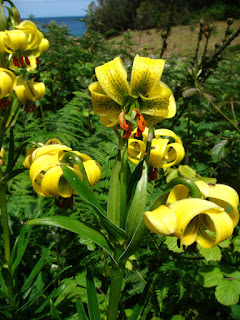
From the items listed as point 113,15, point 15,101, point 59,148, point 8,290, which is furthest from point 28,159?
point 113,15

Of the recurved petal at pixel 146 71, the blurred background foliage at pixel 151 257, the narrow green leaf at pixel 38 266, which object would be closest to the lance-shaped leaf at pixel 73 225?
the blurred background foliage at pixel 151 257

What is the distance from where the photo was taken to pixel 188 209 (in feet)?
2.04

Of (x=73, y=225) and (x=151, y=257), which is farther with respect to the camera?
(x=151, y=257)

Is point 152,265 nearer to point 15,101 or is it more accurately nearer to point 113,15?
point 15,101

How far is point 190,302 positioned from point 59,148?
1.23 meters

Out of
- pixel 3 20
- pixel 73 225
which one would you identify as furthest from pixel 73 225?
pixel 3 20

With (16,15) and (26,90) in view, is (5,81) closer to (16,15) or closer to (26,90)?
(26,90)

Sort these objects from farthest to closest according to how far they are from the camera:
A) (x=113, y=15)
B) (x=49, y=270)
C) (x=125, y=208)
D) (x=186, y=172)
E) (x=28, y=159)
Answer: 1. (x=113, y=15)
2. (x=49, y=270)
3. (x=28, y=159)
4. (x=125, y=208)
5. (x=186, y=172)

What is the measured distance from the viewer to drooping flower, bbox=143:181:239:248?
0.60 meters

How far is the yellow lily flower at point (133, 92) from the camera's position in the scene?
746 mm

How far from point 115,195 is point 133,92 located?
1.08 feet

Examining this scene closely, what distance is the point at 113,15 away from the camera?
14.9 meters

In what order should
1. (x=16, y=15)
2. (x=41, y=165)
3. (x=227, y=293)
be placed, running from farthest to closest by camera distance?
(x=16, y=15)
(x=227, y=293)
(x=41, y=165)

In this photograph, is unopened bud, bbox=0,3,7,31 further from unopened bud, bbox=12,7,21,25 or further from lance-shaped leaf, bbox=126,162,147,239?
lance-shaped leaf, bbox=126,162,147,239
